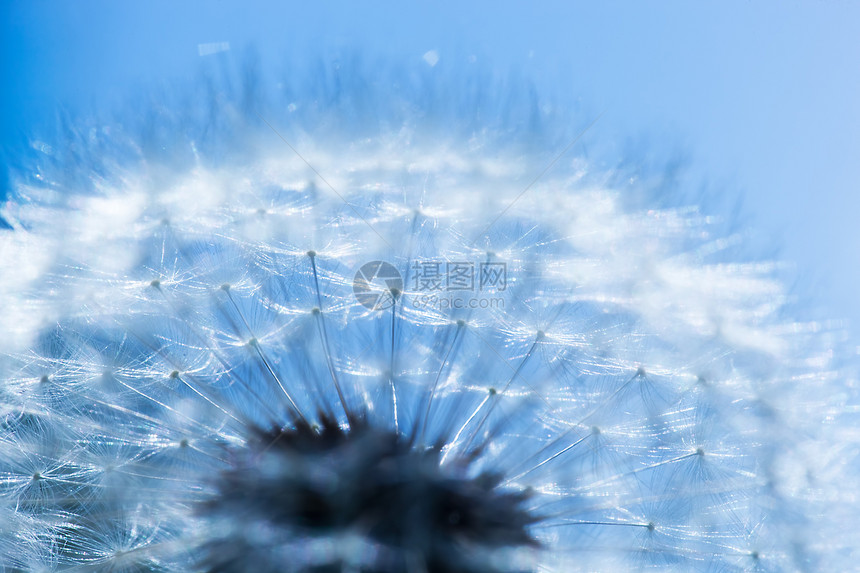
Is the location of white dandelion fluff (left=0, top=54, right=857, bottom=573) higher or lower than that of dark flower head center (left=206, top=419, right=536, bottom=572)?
higher

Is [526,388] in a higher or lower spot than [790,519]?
higher

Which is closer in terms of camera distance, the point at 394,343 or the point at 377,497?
the point at 377,497

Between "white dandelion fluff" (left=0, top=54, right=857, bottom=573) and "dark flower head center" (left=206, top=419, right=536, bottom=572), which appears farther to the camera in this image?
"white dandelion fluff" (left=0, top=54, right=857, bottom=573)

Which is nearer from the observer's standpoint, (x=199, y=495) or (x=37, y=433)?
(x=199, y=495)

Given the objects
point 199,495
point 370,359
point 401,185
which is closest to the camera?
point 199,495

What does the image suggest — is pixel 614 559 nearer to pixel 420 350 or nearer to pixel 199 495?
pixel 420 350

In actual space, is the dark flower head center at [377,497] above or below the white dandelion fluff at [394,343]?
below

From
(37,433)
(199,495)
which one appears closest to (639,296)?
(199,495)

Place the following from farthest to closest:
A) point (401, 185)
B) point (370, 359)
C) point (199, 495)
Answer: point (401, 185) < point (370, 359) < point (199, 495)
